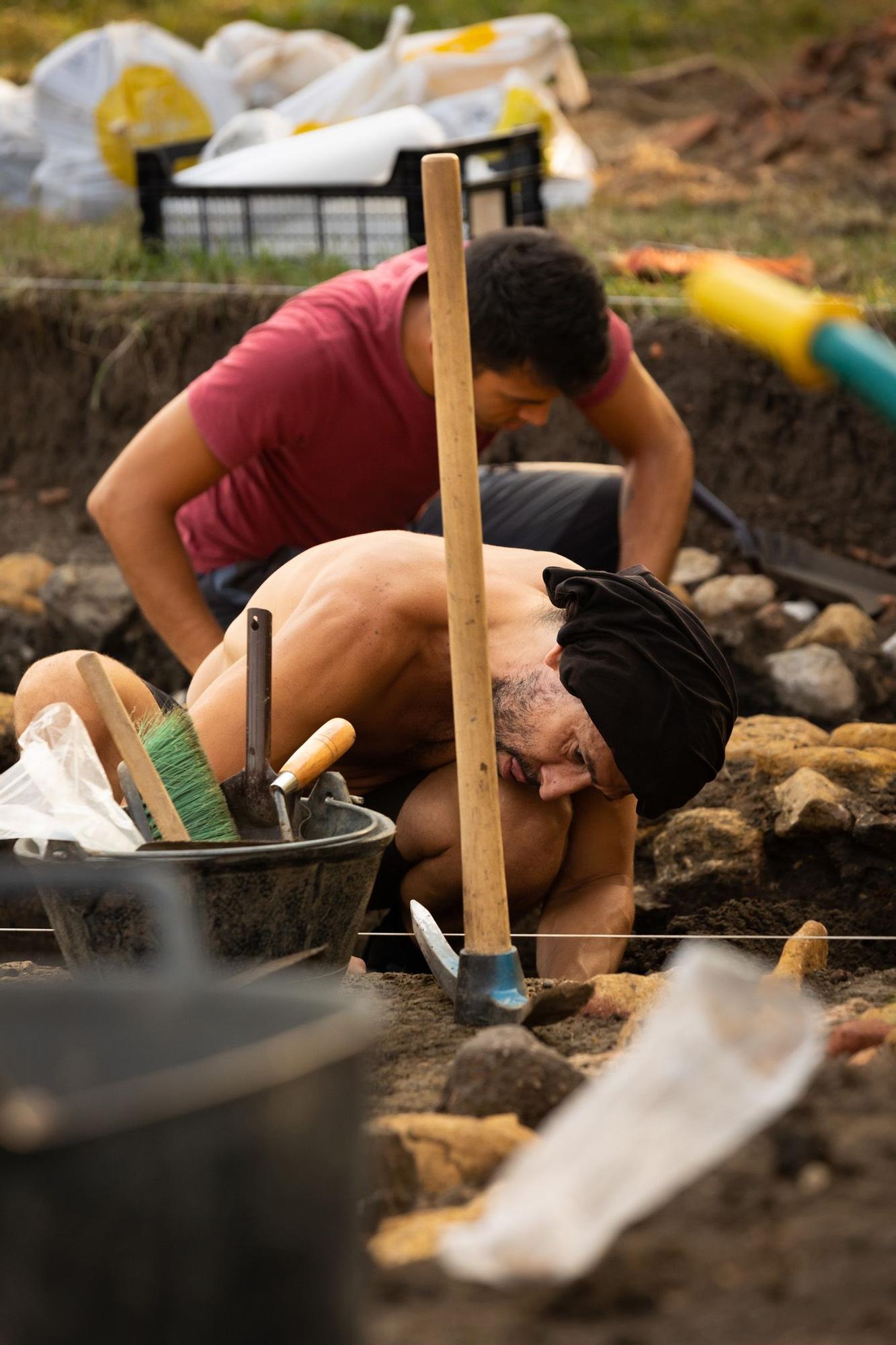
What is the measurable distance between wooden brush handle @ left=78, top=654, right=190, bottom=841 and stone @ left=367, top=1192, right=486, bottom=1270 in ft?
2.20

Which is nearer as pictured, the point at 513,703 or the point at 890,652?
the point at 513,703

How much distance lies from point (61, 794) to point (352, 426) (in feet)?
5.20

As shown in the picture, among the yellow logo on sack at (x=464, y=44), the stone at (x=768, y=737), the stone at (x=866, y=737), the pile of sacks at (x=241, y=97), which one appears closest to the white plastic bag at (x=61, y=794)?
the stone at (x=768, y=737)

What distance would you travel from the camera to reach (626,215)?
597 centimetres

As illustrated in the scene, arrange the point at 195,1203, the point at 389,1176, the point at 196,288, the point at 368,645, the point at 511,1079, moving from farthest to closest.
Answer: the point at 196,288 → the point at 368,645 → the point at 511,1079 → the point at 389,1176 → the point at 195,1203

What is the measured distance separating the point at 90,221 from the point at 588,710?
4.85 m

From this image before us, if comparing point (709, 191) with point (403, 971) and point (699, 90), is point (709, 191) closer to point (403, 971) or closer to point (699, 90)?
point (699, 90)

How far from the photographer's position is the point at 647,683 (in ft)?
7.23

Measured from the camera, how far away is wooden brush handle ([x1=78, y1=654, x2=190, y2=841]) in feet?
6.16

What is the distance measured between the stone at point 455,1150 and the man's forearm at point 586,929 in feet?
3.22

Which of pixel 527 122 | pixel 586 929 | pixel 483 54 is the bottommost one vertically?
pixel 586 929

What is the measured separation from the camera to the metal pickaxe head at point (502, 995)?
6.65 feet

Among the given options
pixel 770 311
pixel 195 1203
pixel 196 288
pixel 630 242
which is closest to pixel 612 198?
pixel 630 242

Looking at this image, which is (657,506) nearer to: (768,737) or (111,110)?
(768,737)
